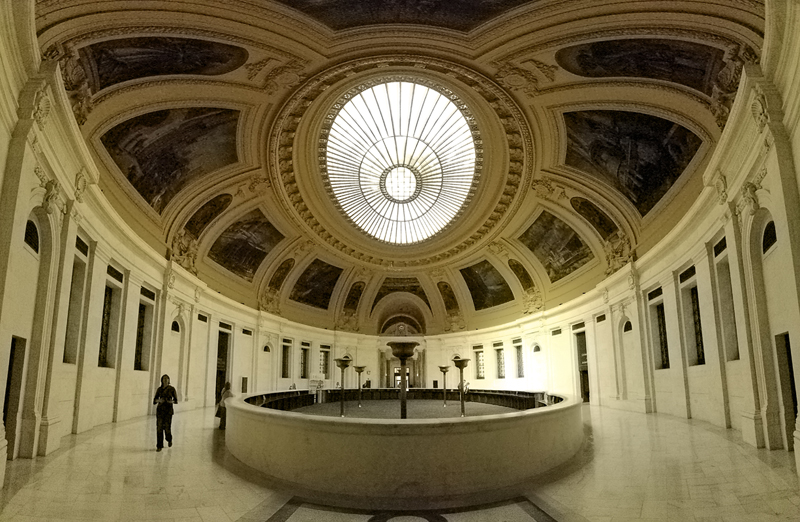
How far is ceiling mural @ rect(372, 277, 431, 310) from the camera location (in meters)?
31.0

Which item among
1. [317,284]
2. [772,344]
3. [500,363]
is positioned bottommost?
[500,363]

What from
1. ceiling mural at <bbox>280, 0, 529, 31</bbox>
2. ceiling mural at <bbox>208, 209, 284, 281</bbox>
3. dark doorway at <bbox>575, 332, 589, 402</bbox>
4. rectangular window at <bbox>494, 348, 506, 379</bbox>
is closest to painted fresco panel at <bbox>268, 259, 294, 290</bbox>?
ceiling mural at <bbox>208, 209, 284, 281</bbox>

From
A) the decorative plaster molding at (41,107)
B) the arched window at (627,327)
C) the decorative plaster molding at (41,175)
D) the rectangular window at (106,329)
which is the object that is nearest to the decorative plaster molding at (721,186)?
the arched window at (627,327)

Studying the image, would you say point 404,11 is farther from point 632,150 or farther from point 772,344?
point 772,344

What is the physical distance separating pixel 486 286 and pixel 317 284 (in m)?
9.81

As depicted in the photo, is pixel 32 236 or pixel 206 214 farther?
pixel 206 214

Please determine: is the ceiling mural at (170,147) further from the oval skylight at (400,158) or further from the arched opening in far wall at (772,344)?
the arched opening in far wall at (772,344)

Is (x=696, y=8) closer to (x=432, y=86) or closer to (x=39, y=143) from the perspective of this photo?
(x=432, y=86)

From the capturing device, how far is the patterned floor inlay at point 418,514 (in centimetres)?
505

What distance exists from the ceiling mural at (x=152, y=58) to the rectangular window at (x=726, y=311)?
12571 mm

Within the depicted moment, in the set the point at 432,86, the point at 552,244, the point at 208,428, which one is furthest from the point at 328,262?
the point at 208,428

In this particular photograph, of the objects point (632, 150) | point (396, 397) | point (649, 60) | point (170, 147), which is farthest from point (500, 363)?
point (170, 147)

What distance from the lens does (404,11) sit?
11477 mm

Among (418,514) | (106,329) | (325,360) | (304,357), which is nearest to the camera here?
(418,514)
